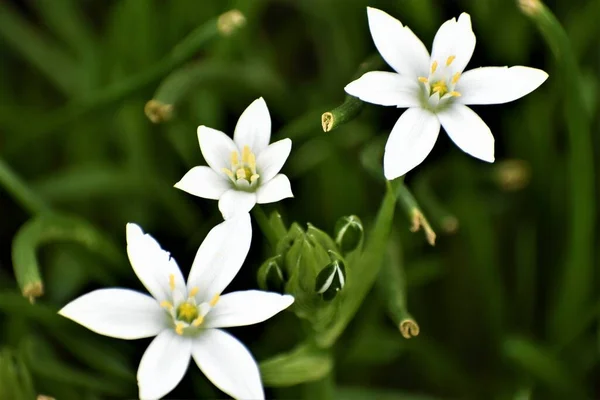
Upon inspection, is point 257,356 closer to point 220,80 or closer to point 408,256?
point 408,256

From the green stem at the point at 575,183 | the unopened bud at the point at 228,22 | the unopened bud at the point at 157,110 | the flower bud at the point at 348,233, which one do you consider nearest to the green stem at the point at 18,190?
the unopened bud at the point at 157,110

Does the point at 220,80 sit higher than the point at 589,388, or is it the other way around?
the point at 220,80

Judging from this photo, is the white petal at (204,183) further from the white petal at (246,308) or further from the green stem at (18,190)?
the green stem at (18,190)

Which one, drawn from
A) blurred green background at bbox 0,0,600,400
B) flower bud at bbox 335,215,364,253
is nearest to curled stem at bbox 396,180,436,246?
flower bud at bbox 335,215,364,253

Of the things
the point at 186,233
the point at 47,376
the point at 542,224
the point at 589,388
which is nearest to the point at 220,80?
the point at 186,233

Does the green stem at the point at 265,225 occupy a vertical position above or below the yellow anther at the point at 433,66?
below

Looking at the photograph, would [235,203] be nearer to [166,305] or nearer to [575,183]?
[166,305]
